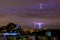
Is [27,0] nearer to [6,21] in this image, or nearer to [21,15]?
[21,15]

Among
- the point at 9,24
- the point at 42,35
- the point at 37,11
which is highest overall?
the point at 37,11

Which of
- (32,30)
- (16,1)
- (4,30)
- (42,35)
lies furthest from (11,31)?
(16,1)

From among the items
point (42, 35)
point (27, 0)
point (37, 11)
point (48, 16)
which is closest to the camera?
point (27, 0)

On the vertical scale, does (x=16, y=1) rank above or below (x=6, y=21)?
above

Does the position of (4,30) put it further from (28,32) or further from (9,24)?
→ (28,32)

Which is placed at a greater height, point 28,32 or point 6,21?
point 6,21

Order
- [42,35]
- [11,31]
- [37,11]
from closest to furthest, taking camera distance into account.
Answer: [37,11] → [11,31] → [42,35]

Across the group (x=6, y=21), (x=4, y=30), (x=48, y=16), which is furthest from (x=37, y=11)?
(x=4, y=30)

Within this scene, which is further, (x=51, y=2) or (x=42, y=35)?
(x=42, y=35)

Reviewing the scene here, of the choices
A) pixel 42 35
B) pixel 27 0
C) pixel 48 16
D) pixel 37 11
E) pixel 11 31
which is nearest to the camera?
pixel 27 0
